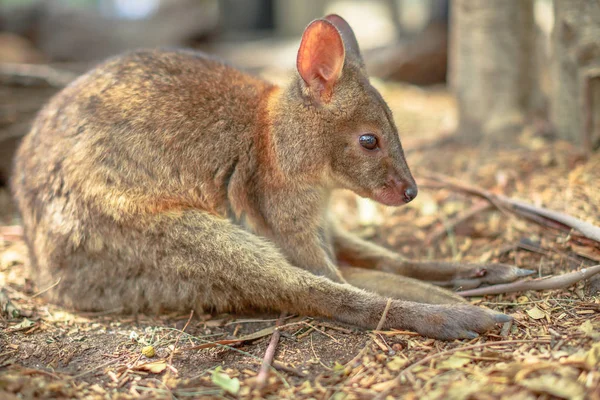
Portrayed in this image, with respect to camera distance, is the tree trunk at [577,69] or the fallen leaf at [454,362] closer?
the fallen leaf at [454,362]

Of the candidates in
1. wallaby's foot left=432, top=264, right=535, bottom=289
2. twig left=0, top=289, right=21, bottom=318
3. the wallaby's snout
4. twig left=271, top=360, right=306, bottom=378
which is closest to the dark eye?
the wallaby's snout

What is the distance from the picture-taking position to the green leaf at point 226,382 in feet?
9.95

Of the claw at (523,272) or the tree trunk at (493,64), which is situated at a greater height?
the tree trunk at (493,64)

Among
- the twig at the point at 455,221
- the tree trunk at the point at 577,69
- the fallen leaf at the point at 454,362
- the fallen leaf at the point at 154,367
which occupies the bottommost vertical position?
the fallen leaf at the point at 154,367

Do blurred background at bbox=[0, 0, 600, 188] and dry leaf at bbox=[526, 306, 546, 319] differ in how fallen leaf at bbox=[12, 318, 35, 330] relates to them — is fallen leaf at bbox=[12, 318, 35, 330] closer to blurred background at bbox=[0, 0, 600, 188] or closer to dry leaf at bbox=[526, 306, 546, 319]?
blurred background at bbox=[0, 0, 600, 188]

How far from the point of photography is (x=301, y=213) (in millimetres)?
4023

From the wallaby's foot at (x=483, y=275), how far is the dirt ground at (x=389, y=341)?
0.14 meters

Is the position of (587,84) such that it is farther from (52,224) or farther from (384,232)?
(52,224)

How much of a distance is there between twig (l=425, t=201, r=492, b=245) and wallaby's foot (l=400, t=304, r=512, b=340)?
4.76 feet

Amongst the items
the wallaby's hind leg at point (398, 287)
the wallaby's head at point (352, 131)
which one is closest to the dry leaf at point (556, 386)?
the wallaby's hind leg at point (398, 287)

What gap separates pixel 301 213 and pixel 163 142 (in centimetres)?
107

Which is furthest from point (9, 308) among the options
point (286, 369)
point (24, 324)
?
point (286, 369)

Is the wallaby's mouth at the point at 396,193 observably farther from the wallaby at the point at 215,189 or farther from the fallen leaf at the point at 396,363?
the fallen leaf at the point at 396,363

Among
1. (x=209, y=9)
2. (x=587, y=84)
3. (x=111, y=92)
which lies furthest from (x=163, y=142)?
(x=209, y=9)
